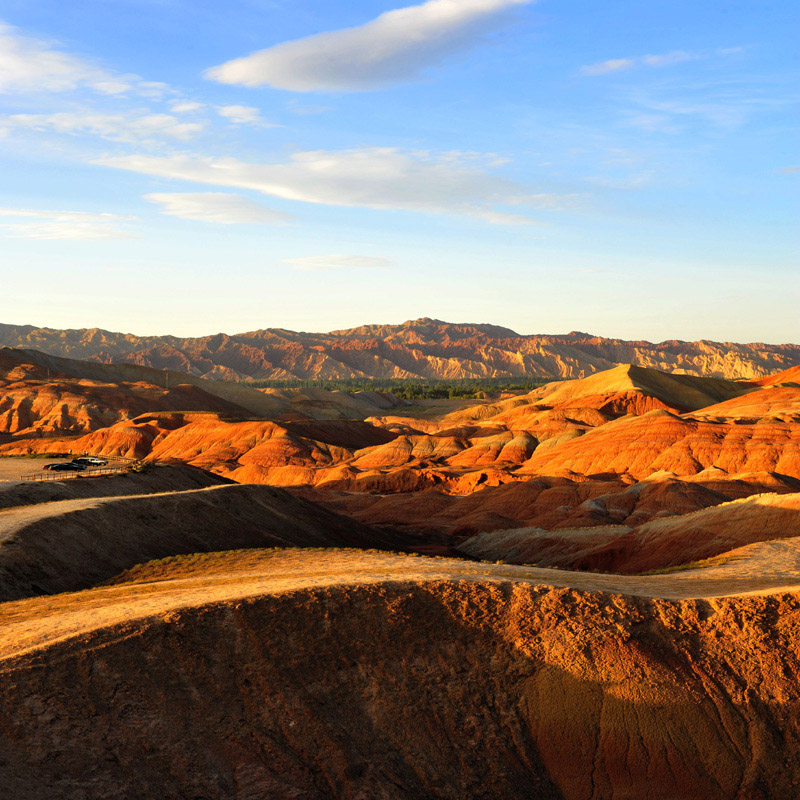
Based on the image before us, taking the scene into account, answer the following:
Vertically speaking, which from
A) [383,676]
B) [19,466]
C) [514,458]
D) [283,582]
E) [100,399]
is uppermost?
[100,399]

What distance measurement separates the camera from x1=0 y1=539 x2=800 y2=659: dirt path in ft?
59.3

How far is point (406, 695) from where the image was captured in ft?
57.4

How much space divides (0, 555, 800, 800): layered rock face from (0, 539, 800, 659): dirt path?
0.21 metres

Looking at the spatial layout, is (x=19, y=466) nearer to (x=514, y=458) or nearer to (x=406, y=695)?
(x=514, y=458)

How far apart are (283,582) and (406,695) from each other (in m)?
5.34

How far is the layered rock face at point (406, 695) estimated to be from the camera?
14688 millimetres

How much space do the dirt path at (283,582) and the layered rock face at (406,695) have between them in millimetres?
205

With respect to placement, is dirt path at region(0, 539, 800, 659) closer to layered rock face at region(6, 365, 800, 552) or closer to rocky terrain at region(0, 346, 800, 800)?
rocky terrain at region(0, 346, 800, 800)

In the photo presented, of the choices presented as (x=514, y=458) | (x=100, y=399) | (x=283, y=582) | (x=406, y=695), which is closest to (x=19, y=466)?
(x=514, y=458)

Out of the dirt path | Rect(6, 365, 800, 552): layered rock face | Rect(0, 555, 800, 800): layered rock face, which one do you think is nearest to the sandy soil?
Rect(6, 365, 800, 552): layered rock face

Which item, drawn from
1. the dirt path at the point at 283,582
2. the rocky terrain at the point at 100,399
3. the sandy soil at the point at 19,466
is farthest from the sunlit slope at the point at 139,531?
the rocky terrain at the point at 100,399

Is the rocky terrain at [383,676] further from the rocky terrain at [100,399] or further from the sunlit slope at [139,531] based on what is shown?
the rocky terrain at [100,399]

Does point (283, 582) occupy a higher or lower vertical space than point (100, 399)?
lower

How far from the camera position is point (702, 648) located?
19.3m
